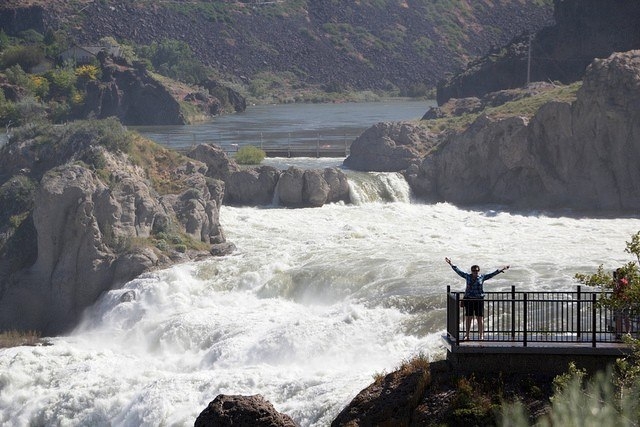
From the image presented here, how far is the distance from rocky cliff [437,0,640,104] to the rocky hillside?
45.1 meters

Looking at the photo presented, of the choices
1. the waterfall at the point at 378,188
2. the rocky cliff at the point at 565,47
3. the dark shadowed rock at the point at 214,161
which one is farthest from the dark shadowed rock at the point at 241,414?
the rocky cliff at the point at 565,47

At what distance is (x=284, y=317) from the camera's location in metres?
30.2

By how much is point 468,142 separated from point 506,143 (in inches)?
75.2

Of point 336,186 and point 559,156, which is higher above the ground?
point 559,156

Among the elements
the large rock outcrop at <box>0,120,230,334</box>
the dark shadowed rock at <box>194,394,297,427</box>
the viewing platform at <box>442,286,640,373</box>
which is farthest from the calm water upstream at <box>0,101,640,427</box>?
the dark shadowed rock at <box>194,394,297,427</box>

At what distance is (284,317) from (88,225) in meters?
7.20

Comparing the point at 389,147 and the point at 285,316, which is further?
the point at 389,147

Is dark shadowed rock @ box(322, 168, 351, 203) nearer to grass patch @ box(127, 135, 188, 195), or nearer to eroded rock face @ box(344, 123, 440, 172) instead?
grass patch @ box(127, 135, 188, 195)

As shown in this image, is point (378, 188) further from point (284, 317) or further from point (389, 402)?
point (389, 402)

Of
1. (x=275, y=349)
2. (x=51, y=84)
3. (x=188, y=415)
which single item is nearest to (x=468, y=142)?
(x=275, y=349)

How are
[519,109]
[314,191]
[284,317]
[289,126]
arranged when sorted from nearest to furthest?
[284,317] → [314,191] → [519,109] → [289,126]

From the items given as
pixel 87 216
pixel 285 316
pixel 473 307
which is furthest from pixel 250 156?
pixel 473 307

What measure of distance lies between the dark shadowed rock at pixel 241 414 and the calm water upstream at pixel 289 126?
43527mm

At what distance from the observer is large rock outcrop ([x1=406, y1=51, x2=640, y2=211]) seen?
43625mm
